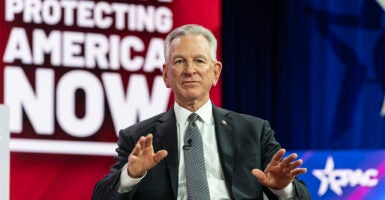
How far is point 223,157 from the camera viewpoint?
247cm

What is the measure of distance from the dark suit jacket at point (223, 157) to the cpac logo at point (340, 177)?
2141 millimetres

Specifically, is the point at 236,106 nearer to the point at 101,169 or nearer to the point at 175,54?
the point at 101,169

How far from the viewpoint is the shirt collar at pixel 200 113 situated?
2.58 m

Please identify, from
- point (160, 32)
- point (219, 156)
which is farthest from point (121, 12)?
point (219, 156)

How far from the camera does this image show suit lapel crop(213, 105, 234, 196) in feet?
Answer: 8.05

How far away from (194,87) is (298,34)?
2.94 metres

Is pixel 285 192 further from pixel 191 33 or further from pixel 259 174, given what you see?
pixel 191 33

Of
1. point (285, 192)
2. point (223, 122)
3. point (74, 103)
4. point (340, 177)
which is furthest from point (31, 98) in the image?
point (285, 192)

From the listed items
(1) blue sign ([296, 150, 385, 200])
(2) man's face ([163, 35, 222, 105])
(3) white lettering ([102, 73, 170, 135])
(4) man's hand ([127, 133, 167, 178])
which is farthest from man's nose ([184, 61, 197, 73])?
(1) blue sign ([296, 150, 385, 200])

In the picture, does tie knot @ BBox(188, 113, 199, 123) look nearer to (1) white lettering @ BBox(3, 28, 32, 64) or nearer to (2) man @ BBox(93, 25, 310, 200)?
(2) man @ BBox(93, 25, 310, 200)

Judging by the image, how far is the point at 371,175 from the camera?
479 cm

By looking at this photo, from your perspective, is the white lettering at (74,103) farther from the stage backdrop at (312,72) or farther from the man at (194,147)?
the man at (194,147)

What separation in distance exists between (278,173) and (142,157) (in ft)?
1.26

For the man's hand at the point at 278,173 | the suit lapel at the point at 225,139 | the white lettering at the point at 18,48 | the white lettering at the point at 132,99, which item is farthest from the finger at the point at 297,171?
the white lettering at the point at 18,48
